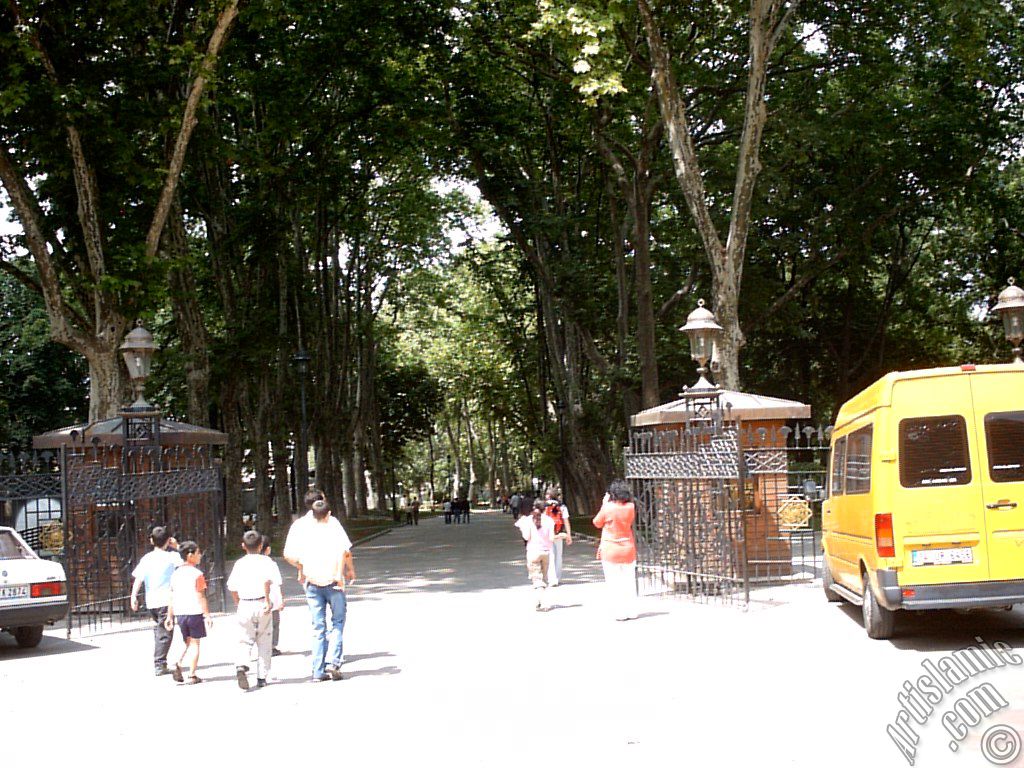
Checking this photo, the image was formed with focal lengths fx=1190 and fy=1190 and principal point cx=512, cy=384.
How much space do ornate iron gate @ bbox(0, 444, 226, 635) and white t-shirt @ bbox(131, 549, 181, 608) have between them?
11.2ft

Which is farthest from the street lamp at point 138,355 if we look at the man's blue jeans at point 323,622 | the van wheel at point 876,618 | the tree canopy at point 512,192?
the van wheel at point 876,618

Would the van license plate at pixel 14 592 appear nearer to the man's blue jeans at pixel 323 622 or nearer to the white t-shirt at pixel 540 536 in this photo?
the man's blue jeans at pixel 323 622

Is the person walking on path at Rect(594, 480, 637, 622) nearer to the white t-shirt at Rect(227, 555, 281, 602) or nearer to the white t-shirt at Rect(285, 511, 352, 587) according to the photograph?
the white t-shirt at Rect(285, 511, 352, 587)

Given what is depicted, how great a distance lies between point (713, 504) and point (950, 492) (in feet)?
16.6

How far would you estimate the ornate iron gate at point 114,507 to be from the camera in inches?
605

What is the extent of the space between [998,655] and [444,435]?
254 feet

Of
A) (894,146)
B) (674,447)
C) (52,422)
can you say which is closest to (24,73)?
(674,447)

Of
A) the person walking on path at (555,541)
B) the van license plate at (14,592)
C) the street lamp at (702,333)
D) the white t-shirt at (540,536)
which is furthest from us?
the person walking on path at (555,541)

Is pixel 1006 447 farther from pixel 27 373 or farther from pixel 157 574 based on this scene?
pixel 27 373

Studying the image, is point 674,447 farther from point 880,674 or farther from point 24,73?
point 24,73

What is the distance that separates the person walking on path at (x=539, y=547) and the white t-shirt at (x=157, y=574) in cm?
506

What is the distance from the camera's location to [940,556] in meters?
10.2

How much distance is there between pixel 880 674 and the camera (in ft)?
31.1

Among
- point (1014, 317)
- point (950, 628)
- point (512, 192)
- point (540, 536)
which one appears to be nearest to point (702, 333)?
point (540, 536)
